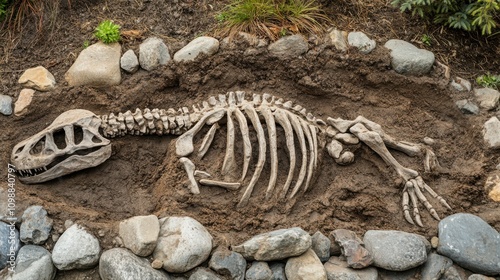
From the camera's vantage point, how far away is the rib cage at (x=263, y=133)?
15.4 ft

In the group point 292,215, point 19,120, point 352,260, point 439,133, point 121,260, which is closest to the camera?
point 121,260

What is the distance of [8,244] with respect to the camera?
4.02 m

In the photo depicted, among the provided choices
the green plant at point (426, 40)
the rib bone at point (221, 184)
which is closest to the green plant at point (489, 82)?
the green plant at point (426, 40)

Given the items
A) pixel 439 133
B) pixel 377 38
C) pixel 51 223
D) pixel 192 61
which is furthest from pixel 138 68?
pixel 439 133

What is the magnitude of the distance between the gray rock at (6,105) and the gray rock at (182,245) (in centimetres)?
181

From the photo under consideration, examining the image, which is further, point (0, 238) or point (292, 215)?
point (292, 215)

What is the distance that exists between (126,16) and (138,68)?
27.1 inches

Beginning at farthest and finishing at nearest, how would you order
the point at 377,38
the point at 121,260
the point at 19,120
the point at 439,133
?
the point at 377,38, the point at 439,133, the point at 19,120, the point at 121,260

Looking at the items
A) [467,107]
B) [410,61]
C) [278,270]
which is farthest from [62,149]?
[467,107]

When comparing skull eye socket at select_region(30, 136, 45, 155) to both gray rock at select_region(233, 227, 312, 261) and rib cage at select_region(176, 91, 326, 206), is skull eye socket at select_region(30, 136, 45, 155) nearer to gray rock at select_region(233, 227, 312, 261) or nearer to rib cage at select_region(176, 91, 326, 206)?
rib cage at select_region(176, 91, 326, 206)

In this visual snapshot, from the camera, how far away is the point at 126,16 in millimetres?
5809

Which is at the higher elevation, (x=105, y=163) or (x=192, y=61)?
(x=192, y=61)

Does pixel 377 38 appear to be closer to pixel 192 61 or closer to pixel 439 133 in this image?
pixel 439 133

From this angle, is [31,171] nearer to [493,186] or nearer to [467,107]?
[493,186]
